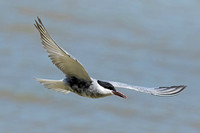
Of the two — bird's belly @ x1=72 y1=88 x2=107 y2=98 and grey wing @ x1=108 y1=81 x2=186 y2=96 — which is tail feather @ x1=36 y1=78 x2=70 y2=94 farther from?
grey wing @ x1=108 y1=81 x2=186 y2=96

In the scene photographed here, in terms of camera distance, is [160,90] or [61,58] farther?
[160,90]

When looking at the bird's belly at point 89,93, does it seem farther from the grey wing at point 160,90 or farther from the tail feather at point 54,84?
the grey wing at point 160,90

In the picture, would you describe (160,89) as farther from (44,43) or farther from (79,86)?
(44,43)

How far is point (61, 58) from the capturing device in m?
6.12

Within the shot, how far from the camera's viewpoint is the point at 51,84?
644cm

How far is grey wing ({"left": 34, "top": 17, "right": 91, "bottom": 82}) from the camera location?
5863 millimetres

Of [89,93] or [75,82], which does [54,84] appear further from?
[89,93]

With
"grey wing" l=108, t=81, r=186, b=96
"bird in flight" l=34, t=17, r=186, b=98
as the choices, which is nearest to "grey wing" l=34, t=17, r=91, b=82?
"bird in flight" l=34, t=17, r=186, b=98

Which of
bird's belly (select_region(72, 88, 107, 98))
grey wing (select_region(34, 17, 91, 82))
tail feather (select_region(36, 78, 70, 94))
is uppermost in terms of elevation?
grey wing (select_region(34, 17, 91, 82))

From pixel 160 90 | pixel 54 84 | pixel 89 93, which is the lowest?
pixel 89 93

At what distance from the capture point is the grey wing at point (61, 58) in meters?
5.86

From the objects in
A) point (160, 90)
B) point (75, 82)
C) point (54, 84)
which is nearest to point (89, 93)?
point (75, 82)

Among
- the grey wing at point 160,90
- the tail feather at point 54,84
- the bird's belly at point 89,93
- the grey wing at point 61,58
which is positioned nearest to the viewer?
the grey wing at point 61,58

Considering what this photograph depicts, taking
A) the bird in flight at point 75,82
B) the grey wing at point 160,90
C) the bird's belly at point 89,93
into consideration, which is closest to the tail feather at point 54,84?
the bird in flight at point 75,82
